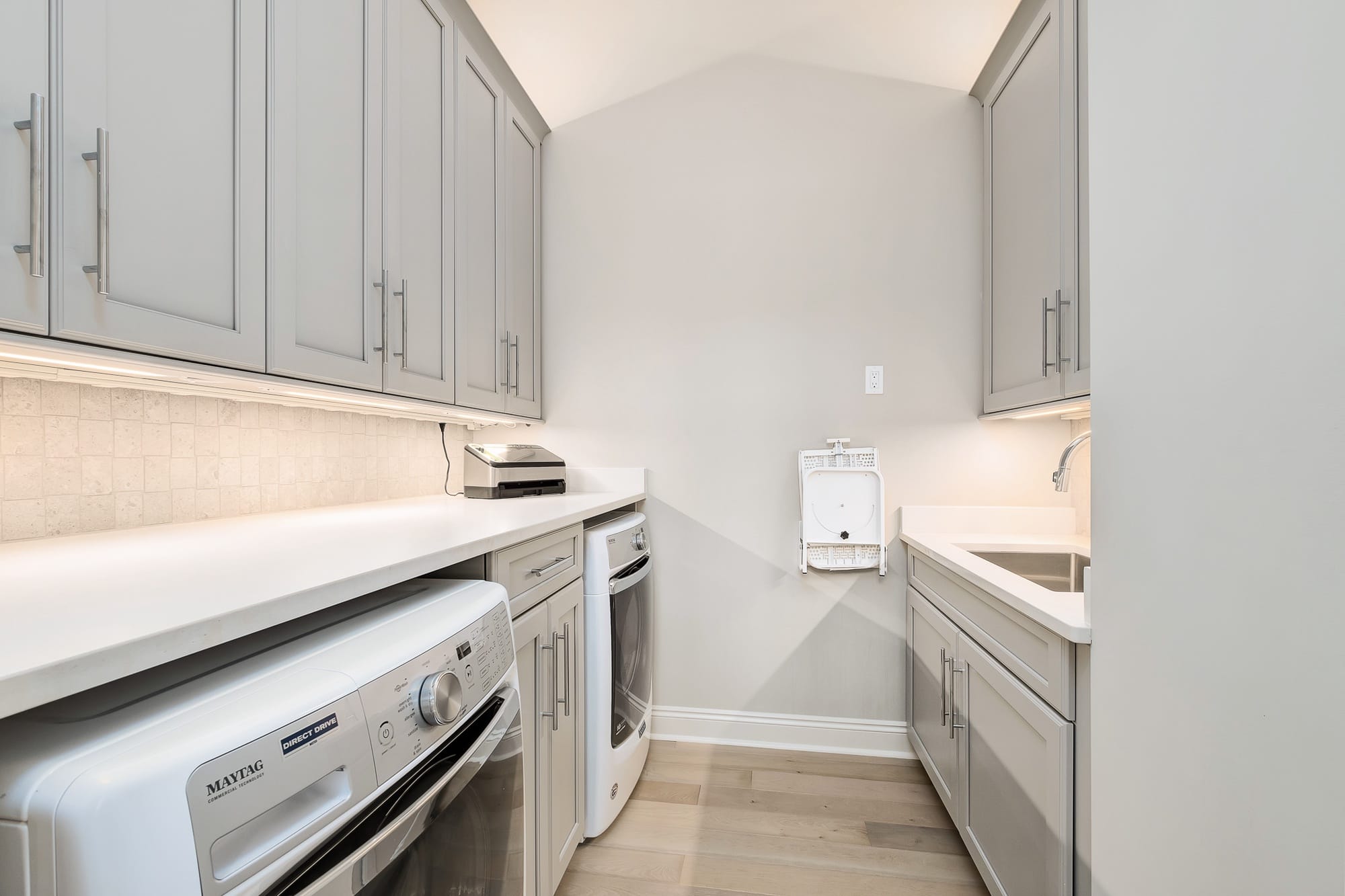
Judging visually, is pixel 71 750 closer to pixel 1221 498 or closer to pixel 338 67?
pixel 1221 498

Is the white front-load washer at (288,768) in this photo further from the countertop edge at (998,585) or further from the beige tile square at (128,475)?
the countertop edge at (998,585)

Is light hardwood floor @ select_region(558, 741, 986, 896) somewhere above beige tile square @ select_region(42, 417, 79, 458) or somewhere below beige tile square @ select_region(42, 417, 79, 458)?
below

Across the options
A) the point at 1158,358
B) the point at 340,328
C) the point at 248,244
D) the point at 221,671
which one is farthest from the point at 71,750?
the point at 1158,358

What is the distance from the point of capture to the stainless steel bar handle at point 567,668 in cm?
142

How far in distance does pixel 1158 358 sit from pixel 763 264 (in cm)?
166

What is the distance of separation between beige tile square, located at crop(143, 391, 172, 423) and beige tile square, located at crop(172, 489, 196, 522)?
15cm

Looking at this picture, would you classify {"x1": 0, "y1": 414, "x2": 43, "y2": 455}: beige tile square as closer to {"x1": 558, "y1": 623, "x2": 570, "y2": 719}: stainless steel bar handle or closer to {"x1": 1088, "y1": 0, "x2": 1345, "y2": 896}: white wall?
{"x1": 558, "y1": 623, "x2": 570, "y2": 719}: stainless steel bar handle

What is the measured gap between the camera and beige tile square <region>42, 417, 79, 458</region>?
3.35 feet

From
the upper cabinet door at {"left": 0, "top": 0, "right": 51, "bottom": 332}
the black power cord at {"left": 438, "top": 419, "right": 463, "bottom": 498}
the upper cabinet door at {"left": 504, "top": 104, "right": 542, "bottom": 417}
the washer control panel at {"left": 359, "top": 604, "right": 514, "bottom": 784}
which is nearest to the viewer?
the washer control panel at {"left": 359, "top": 604, "right": 514, "bottom": 784}

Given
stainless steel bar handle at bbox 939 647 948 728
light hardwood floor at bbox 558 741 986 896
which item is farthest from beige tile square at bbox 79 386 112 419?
stainless steel bar handle at bbox 939 647 948 728

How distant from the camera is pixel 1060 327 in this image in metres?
1.56

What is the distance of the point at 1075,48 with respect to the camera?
1474mm

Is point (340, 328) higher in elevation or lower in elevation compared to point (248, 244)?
lower

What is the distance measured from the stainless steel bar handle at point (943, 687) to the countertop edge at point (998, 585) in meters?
0.27
